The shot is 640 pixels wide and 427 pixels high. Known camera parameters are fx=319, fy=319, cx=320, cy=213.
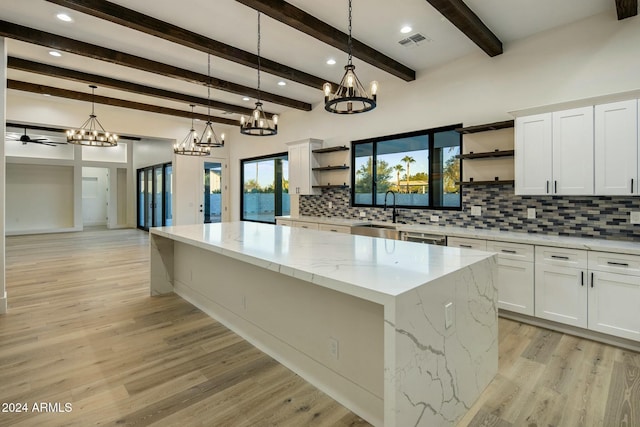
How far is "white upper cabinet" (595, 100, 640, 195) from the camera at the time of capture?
2.76 metres

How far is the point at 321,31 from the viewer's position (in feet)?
11.0

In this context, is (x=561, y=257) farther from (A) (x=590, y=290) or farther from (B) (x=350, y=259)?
(B) (x=350, y=259)

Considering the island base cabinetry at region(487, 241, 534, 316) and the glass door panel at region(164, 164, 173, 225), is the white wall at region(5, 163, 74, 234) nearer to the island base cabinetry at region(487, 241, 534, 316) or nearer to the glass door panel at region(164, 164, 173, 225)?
the glass door panel at region(164, 164, 173, 225)

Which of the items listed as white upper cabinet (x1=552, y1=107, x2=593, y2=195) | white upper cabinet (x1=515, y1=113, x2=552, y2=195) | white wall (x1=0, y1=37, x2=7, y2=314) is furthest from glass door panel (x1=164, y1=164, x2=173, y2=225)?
white upper cabinet (x1=552, y1=107, x2=593, y2=195)

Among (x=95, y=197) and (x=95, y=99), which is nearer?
(x=95, y=99)

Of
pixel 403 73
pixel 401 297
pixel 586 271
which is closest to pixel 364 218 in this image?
pixel 403 73

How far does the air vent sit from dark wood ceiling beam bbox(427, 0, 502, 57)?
0.53 metres

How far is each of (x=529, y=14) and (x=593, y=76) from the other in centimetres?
90

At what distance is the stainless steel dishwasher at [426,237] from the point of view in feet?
12.5

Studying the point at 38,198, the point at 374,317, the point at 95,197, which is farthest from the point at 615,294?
the point at 95,197

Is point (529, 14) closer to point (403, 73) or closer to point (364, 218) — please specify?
point (403, 73)

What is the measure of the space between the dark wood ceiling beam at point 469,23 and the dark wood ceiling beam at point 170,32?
2.33 m

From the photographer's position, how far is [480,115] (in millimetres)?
4039

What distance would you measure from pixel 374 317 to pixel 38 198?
43.1 ft
